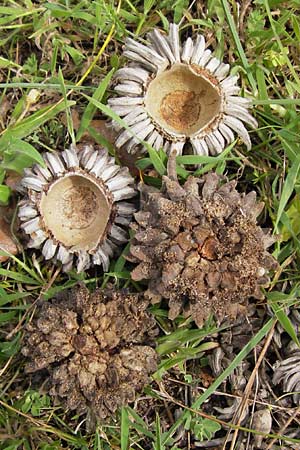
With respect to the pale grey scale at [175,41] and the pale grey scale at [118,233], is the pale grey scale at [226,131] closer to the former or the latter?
the pale grey scale at [175,41]

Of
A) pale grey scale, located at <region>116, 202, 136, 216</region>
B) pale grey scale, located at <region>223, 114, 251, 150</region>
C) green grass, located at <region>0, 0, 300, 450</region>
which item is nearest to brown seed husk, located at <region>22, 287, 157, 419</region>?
green grass, located at <region>0, 0, 300, 450</region>

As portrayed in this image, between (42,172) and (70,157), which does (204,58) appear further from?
(42,172)

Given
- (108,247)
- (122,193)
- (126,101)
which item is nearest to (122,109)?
(126,101)

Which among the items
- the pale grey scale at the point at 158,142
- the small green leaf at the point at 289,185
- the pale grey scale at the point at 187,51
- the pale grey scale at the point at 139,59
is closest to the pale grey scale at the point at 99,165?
the pale grey scale at the point at 158,142

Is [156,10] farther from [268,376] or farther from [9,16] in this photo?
[268,376]

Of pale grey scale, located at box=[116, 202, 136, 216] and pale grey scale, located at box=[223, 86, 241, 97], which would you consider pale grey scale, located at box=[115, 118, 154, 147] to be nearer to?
pale grey scale, located at box=[116, 202, 136, 216]
